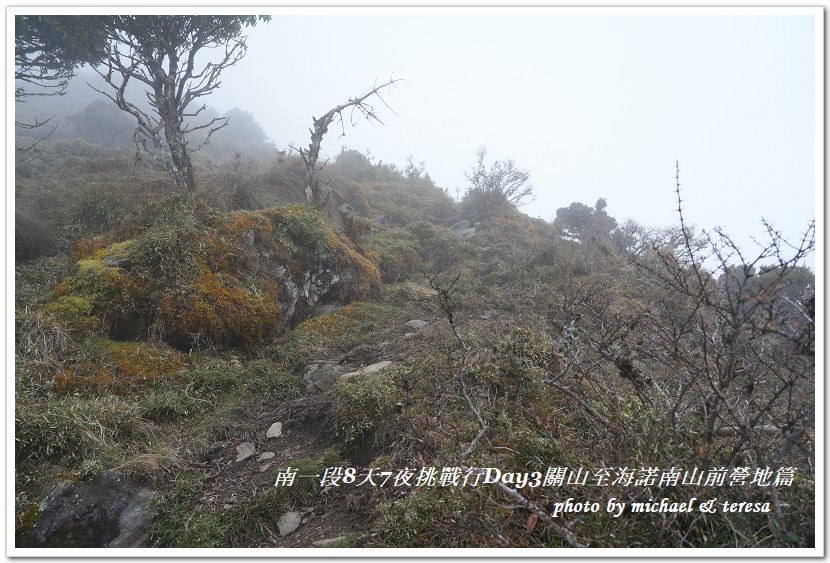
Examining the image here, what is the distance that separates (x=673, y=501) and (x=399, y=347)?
3609mm

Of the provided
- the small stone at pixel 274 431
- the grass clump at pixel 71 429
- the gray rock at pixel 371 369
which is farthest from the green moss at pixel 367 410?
the grass clump at pixel 71 429

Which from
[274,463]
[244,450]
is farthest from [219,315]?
[274,463]

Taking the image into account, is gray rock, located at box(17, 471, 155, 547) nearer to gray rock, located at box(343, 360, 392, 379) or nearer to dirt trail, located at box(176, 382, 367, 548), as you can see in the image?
dirt trail, located at box(176, 382, 367, 548)

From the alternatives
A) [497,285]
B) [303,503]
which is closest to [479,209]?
[497,285]

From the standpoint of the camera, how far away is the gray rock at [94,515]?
8.38ft

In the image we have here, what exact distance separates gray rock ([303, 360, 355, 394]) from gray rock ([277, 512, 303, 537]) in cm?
163

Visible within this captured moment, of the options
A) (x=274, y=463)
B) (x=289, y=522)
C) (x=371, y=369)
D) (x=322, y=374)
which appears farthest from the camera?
(x=322, y=374)

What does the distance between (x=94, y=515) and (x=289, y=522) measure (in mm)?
1306

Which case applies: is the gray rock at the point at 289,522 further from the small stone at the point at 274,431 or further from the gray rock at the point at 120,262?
the gray rock at the point at 120,262

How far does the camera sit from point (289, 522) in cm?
288

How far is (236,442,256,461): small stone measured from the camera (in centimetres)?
362

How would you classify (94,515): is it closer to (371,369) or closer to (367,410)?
(367,410)

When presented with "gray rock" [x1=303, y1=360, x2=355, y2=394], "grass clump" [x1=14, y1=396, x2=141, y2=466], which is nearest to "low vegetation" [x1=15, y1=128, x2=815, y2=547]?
"grass clump" [x1=14, y1=396, x2=141, y2=466]

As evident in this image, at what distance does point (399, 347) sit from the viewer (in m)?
5.33
